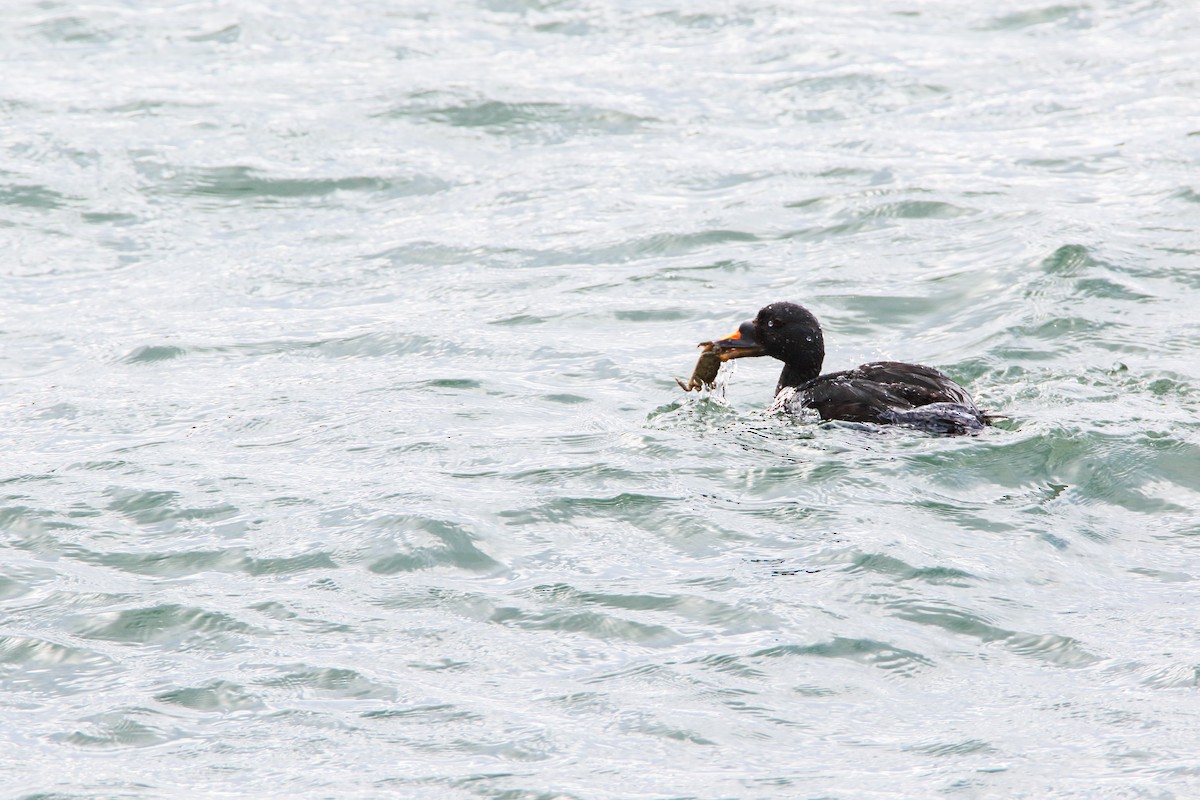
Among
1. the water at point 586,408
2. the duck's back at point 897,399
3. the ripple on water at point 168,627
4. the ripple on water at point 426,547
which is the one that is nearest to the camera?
the water at point 586,408

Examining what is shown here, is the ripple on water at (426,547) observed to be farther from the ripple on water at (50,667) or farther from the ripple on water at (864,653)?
the ripple on water at (864,653)

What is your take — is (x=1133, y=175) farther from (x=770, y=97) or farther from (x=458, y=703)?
(x=458, y=703)

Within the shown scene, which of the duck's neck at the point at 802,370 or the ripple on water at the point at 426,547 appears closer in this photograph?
the ripple on water at the point at 426,547

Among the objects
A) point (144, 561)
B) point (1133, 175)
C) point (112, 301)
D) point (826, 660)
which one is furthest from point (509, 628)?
point (1133, 175)

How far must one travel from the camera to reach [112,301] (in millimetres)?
12586

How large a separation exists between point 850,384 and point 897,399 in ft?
1.04

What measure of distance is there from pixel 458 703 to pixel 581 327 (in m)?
5.58

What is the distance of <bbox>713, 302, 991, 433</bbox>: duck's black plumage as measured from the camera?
9062 millimetres

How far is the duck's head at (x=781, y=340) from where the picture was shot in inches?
386

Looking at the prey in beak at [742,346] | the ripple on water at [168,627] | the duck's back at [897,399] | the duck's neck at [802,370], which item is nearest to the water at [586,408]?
the ripple on water at [168,627]

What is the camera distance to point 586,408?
1008 centimetres

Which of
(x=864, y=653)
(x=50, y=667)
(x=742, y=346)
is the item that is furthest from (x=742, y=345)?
(x=50, y=667)

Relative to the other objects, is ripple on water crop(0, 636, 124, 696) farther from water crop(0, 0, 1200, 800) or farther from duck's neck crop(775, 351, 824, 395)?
duck's neck crop(775, 351, 824, 395)

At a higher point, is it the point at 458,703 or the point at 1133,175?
the point at 1133,175
